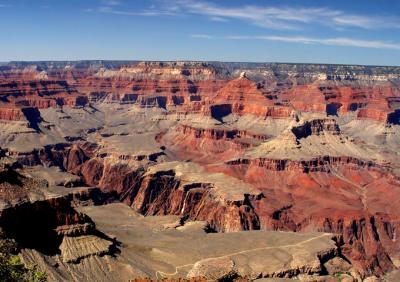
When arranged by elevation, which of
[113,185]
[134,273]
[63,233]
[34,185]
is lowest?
[113,185]

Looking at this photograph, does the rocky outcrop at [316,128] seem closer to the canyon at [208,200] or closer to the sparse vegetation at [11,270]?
the canyon at [208,200]

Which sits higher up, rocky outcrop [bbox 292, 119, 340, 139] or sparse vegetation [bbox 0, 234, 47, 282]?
sparse vegetation [bbox 0, 234, 47, 282]

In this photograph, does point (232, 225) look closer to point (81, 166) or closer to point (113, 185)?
point (113, 185)

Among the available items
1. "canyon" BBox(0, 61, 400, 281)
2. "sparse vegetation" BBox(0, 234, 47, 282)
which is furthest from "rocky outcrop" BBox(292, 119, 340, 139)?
"sparse vegetation" BBox(0, 234, 47, 282)

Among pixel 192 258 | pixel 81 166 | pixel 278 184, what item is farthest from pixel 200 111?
pixel 192 258

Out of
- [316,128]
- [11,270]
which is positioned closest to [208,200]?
[316,128]

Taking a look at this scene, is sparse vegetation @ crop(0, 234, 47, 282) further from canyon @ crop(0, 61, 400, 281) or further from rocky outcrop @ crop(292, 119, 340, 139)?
rocky outcrop @ crop(292, 119, 340, 139)

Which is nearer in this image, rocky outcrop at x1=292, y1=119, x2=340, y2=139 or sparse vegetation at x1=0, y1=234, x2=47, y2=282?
sparse vegetation at x1=0, y1=234, x2=47, y2=282

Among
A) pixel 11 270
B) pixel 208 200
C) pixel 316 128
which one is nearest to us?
pixel 11 270

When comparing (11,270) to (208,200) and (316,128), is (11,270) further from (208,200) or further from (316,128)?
(316,128)
